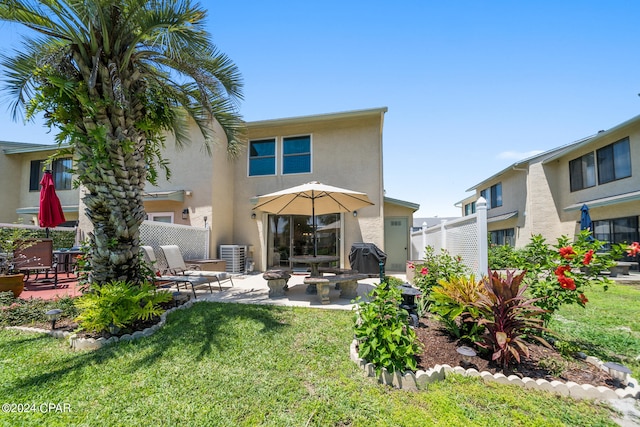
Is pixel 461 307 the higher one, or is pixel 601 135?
pixel 601 135

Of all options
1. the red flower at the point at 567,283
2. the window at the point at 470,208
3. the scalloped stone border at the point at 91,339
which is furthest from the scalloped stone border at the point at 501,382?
the window at the point at 470,208

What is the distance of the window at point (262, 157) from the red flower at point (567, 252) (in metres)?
10.0

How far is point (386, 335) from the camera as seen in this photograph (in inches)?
119

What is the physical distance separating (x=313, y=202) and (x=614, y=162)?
13833 millimetres

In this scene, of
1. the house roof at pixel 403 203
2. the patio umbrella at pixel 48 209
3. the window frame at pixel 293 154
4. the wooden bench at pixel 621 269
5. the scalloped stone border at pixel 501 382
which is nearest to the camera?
the scalloped stone border at pixel 501 382

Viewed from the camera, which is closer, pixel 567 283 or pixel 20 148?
pixel 567 283

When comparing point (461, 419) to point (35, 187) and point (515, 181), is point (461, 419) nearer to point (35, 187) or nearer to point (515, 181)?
point (515, 181)

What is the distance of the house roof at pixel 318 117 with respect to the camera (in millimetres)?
10297

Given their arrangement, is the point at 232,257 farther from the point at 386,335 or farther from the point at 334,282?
the point at 386,335

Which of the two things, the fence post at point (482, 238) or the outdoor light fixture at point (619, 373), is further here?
the fence post at point (482, 238)

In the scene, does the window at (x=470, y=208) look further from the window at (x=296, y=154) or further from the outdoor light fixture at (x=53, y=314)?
the outdoor light fixture at (x=53, y=314)

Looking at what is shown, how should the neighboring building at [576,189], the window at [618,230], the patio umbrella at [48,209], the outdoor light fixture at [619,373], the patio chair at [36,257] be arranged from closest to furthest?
1. the outdoor light fixture at [619,373]
2. the patio chair at [36,257]
3. the patio umbrella at [48,209]
4. the window at [618,230]
5. the neighboring building at [576,189]

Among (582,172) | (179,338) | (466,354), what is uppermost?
(582,172)

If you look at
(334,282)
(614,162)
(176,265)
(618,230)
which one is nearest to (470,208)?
(614,162)
